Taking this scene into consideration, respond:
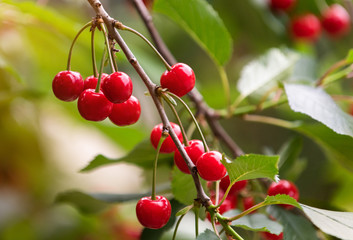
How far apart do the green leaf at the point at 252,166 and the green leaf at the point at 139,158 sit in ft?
1.04

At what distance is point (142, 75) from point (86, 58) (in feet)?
2.46

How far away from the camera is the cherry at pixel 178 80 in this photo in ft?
2.07

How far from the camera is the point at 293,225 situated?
79cm

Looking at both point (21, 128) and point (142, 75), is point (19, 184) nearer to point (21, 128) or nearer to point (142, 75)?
point (21, 128)

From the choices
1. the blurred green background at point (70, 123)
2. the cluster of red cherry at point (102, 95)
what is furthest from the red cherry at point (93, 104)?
the blurred green background at point (70, 123)

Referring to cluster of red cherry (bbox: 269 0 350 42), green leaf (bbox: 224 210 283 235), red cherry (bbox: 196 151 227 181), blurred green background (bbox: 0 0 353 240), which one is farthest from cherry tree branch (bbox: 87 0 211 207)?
cluster of red cherry (bbox: 269 0 350 42)

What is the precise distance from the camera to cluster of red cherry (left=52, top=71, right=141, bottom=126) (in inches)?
23.8

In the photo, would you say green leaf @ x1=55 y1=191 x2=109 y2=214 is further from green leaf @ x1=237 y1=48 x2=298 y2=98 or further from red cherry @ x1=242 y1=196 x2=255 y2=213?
green leaf @ x1=237 y1=48 x2=298 y2=98

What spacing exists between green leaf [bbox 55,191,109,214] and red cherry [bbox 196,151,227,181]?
0.44 m

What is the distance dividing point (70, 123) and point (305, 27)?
920 millimetres

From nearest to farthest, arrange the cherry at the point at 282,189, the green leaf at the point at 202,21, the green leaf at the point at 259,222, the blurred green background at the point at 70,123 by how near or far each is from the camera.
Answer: the green leaf at the point at 259,222 < the cherry at the point at 282,189 < the green leaf at the point at 202,21 < the blurred green background at the point at 70,123

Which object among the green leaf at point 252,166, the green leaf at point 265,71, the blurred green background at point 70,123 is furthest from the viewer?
the blurred green background at point 70,123

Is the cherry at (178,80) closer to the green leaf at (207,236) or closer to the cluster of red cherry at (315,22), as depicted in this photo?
the green leaf at (207,236)

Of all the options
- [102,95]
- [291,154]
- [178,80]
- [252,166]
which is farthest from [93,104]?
[291,154]
